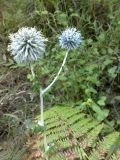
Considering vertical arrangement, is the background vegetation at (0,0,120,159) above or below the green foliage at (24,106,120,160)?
above

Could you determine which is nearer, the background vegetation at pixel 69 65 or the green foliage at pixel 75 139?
the green foliage at pixel 75 139

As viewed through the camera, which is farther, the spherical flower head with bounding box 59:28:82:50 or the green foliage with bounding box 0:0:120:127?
the green foliage with bounding box 0:0:120:127

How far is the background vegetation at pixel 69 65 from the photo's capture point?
2775mm

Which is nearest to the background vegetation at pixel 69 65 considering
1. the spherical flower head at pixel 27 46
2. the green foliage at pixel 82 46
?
the green foliage at pixel 82 46

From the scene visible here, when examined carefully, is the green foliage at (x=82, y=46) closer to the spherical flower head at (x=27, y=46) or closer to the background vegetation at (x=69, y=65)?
the background vegetation at (x=69, y=65)

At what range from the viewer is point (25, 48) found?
75.8 inches

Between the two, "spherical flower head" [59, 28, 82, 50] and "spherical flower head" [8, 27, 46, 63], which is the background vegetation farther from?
"spherical flower head" [8, 27, 46, 63]

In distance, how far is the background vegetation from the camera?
278cm

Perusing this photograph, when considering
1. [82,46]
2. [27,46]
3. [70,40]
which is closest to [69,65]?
[82,46]

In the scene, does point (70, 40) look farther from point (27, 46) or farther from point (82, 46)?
point (82, 46)

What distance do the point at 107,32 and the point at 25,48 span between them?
52.8 inches

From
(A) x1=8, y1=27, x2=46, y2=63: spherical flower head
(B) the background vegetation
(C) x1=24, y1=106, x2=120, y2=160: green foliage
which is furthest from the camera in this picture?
(B) the background vegetation

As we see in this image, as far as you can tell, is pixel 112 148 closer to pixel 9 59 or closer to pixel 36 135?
pixel 36 135

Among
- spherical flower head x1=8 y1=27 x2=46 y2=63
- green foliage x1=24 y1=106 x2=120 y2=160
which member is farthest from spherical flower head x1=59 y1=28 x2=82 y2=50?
green foliage x1=24 y1=106 x2=120 y2=160
